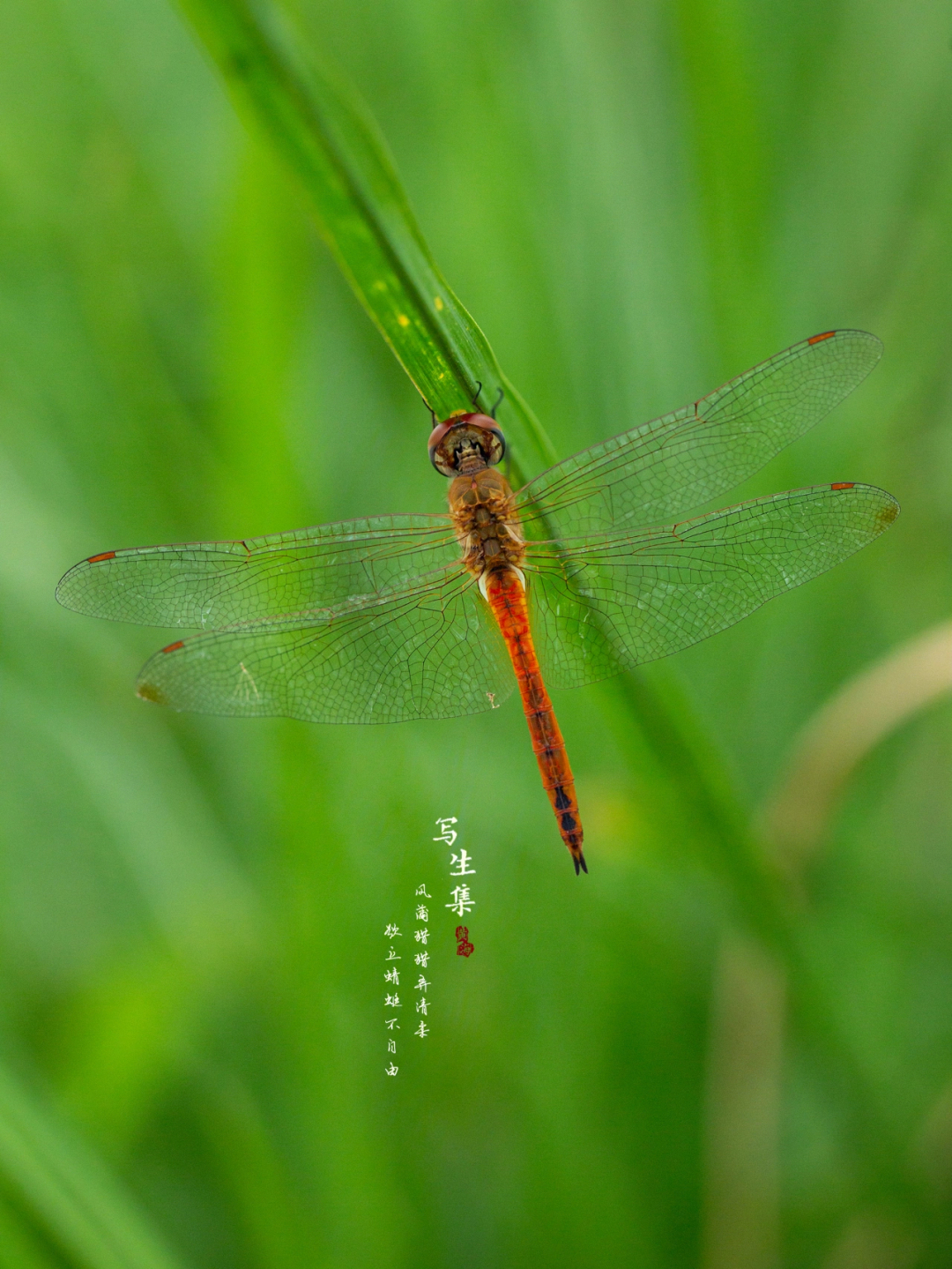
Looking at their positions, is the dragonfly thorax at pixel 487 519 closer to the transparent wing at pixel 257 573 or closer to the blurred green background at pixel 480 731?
the transparent wing at pixel 257 573

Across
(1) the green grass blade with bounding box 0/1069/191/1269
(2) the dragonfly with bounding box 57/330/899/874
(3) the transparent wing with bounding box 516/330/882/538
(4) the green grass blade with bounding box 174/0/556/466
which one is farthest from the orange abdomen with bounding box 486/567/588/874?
(1) the green grass blade with bounding box 0/1069/191/1269

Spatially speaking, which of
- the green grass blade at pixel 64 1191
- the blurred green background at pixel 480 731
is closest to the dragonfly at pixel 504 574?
the blurred green background at pixel 480 731

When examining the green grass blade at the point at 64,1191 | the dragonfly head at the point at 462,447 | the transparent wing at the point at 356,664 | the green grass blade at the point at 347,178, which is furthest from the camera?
the transparent wing at the point at 356,664

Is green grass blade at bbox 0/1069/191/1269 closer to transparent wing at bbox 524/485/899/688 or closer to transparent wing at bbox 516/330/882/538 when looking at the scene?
transparent wing at bbox 524/485/899/688

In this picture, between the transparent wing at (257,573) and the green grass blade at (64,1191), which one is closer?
the green grass blade at (64,1191)

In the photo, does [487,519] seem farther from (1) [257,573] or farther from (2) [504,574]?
(1) [257,573]

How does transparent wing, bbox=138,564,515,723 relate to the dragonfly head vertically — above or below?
below

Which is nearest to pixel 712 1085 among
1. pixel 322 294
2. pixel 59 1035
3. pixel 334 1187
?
pixel 334 1187

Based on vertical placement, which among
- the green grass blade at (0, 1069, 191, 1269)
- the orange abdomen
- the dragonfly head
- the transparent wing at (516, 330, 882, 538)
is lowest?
the green grass blade at (0, 1069, 191, 1269)
